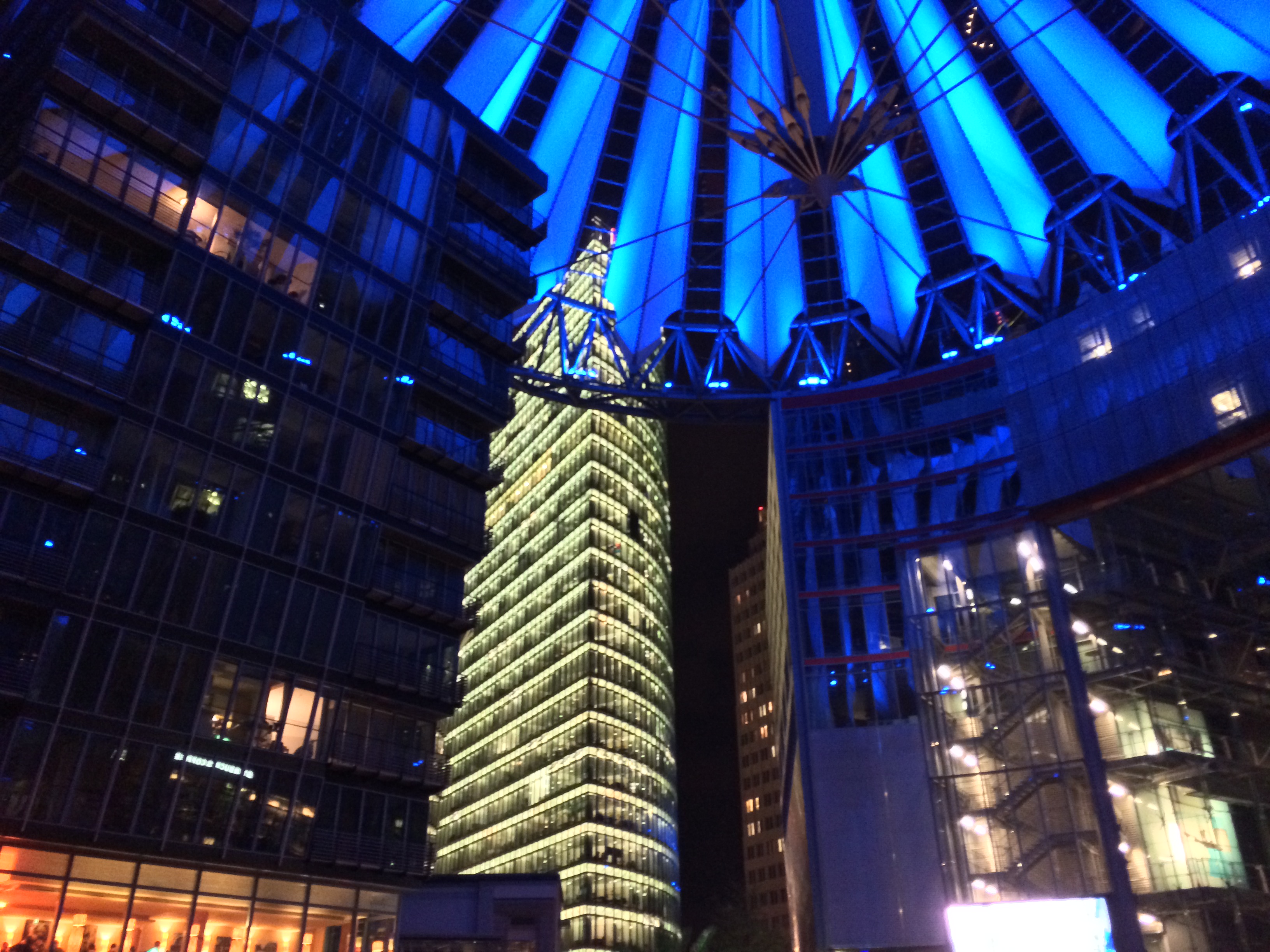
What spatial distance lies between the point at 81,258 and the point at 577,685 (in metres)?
57.0

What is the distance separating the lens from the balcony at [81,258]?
26.9 meters

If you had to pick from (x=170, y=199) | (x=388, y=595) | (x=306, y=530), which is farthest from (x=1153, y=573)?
(x=170, y=199)

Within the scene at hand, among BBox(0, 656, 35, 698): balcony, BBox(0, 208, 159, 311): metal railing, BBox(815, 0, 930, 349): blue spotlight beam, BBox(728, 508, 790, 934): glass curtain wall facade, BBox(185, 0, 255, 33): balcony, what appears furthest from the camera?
BBox(728, 508, 790, 934): glass curtain wall facade

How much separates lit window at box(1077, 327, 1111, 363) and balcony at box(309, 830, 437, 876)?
1132 inches

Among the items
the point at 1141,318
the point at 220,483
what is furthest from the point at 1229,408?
the point at 220,483

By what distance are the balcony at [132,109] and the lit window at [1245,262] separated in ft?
108

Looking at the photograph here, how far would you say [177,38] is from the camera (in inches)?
1230

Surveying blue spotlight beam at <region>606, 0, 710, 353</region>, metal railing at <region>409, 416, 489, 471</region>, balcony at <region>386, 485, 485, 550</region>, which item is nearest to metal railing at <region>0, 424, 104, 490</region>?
balcony at <region>386, 485, 485, 550</region>

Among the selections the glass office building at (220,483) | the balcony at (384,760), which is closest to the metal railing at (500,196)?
the glass office building at (220,483)

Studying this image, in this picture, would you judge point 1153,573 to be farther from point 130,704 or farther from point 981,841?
point 130,704

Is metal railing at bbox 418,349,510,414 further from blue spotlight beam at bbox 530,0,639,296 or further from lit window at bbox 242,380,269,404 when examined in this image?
blue spotlight beam at bbox 530,0,639,296

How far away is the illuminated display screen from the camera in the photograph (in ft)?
89.5

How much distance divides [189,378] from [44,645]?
345 inches

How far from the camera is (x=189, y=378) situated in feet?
97.1
